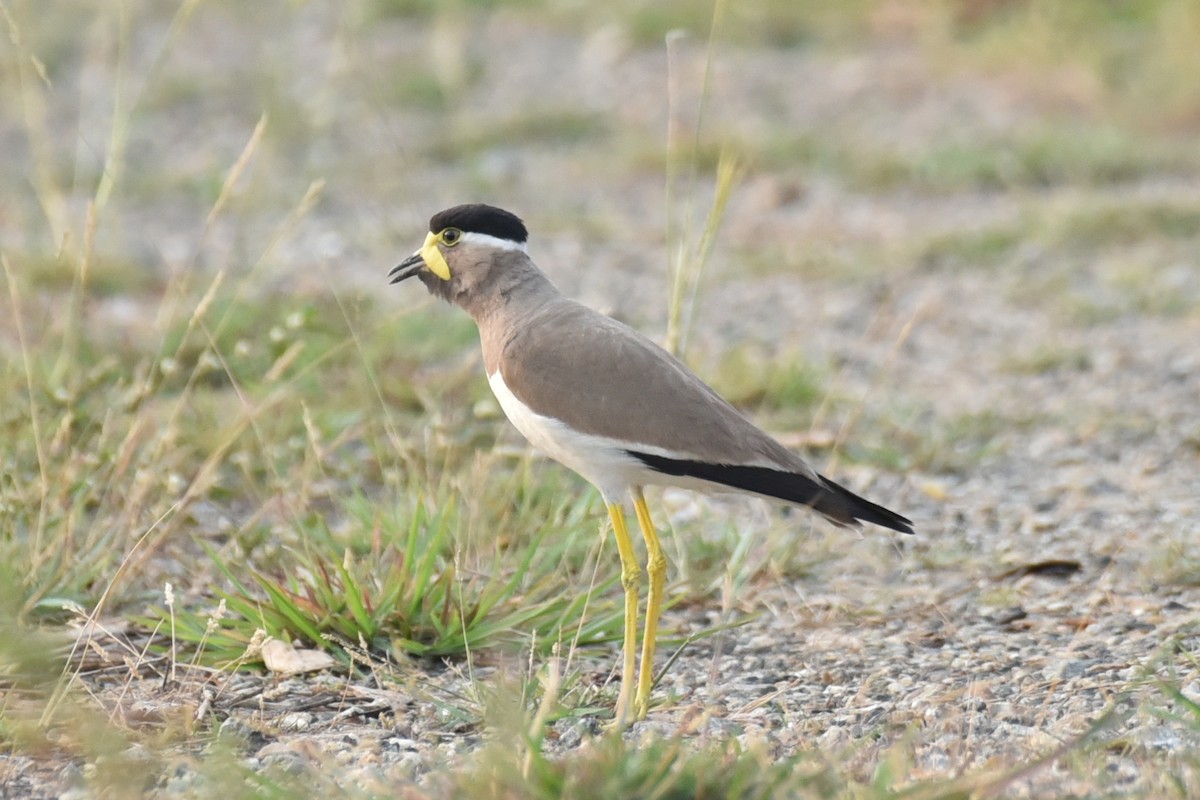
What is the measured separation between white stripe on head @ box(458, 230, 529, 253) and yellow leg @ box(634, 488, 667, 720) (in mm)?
641

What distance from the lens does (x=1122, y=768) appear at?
2791mm

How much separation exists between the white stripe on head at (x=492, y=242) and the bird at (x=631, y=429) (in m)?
0.18

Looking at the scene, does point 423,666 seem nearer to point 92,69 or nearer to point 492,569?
point 492,569

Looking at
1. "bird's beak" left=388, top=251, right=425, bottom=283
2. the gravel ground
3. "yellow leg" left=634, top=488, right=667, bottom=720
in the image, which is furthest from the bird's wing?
the gravel ground

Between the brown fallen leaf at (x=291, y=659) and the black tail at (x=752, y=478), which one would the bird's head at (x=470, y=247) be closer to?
the black tail at (x=752, y=478)

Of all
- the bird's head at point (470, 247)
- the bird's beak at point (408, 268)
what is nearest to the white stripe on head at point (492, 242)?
the bird's head at point (470, 247)

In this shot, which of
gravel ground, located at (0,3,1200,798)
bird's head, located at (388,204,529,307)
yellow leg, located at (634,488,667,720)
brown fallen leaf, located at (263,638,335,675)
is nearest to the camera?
gravel ground, located at (0,3,1200,798)

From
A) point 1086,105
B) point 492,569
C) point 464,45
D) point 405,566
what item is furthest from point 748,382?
point 464,45

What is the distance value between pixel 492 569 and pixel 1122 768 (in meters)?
1.72

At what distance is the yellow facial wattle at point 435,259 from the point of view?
12.1 feet

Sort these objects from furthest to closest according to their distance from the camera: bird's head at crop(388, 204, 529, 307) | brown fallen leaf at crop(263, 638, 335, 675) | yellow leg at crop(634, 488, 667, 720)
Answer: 1. bird's head at crop(388, 204, 529, 307)
2. brown fallen leaf at crop(263, 638, 335, 675)
3. yellow leg at crop(634, 488, 667, 720)

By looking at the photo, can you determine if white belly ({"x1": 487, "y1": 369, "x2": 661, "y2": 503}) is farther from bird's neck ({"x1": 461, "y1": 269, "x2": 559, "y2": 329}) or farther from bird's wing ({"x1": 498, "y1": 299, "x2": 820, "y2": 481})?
bird's neck ({"x1": 461, "y1": 269, "x2": 559, "y2": 329})

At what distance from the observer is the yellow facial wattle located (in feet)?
12.1

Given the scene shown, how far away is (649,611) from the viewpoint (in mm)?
3377
